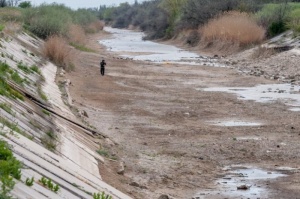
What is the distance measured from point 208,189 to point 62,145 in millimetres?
2648

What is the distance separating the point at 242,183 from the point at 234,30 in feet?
151

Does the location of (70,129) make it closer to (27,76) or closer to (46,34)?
(27,76)

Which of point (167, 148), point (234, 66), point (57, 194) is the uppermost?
point (57, 194)

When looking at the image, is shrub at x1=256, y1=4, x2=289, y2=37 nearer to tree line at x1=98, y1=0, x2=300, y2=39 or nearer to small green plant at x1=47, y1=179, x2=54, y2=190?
tree line at x1=98, y1=0, x2=300, y2=39

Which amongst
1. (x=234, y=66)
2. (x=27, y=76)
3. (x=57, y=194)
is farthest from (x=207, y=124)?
(x=234, y=66)

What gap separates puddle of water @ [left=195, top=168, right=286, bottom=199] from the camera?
12.9m

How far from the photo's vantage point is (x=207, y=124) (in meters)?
21.3

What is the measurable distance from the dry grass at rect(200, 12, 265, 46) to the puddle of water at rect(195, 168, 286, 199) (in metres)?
41.8

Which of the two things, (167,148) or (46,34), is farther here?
(46,34)

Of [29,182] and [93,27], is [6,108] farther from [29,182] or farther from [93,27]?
[93,27]

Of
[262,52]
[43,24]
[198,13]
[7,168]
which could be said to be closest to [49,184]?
[7,168]

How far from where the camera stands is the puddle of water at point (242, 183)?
12859 mm

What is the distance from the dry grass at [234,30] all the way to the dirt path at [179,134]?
2152 cm

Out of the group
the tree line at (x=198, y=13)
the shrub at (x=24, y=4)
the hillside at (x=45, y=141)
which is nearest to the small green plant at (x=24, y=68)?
the hillside at (x=45, y=141)
